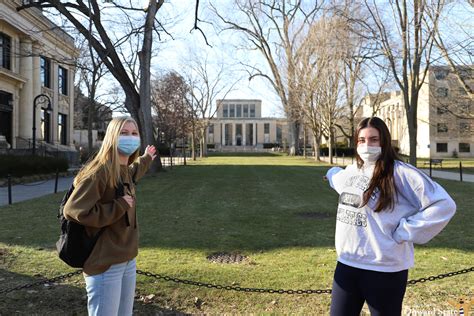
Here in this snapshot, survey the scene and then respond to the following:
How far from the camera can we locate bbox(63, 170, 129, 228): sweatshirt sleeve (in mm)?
2559

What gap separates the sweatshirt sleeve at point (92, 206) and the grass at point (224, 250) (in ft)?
7.24

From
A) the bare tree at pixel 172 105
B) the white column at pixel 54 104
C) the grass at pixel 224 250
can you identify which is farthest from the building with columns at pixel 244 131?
the grass at pixel 224 250

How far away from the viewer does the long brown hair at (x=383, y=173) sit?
2.73 meters

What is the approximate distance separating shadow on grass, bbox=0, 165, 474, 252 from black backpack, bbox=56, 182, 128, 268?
4378 millimetres

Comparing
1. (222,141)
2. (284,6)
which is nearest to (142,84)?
(284,6)

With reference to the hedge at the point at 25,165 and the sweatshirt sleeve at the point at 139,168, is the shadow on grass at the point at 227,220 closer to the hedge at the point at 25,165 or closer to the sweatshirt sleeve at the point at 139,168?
the sweatshirt sleeve at the point at 139,168

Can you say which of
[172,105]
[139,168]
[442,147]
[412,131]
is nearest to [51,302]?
[139,168]

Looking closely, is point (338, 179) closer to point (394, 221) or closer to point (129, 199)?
point (394, 221)

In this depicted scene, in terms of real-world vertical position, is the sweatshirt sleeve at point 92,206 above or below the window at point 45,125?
below

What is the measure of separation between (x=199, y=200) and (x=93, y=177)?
1055 cm

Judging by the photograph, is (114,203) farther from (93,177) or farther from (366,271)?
(366,271)

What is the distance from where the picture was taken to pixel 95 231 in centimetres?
270

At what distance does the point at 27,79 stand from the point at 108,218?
34079 mm

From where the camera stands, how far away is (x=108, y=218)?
2.63 metres
